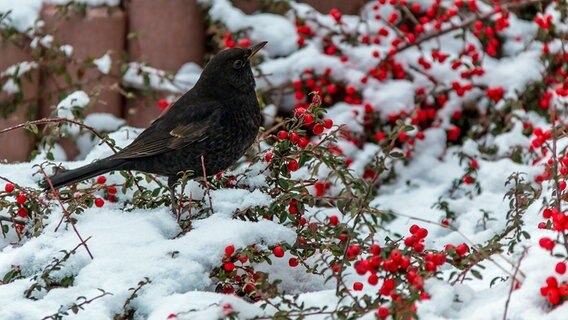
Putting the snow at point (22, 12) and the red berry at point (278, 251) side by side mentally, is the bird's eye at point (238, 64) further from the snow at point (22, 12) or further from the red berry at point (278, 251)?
the snow at point (22, 12)

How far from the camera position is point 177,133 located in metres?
4.05

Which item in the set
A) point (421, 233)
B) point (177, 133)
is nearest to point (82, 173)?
point (177, 133)

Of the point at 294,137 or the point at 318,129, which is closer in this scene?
the point at 318,129

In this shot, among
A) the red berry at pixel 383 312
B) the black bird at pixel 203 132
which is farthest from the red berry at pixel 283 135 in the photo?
the red berry at pixel 383 312

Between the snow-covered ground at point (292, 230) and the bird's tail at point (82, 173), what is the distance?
11cm

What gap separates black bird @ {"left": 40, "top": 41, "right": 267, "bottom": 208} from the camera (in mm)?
3947

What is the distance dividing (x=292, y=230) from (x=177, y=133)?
31.9 inches

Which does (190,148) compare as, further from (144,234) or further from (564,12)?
(564,12)

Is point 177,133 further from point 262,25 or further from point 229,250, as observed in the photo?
point 262,25

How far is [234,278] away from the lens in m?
3.18

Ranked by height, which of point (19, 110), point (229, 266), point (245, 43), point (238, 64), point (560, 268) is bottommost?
point (229, 266)

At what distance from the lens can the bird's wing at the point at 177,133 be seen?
3.99 metres

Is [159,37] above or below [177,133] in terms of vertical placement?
above

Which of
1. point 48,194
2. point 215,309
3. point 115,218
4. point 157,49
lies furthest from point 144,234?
point 157,49
